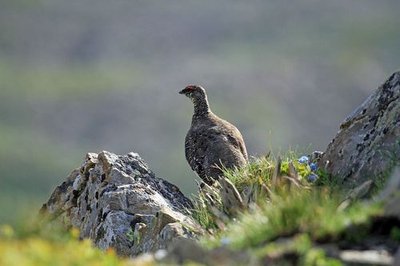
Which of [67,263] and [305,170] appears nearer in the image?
[67,263]

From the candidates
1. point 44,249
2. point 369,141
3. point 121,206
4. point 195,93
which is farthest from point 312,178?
point 195,93

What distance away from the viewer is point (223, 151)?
23703 millimetres

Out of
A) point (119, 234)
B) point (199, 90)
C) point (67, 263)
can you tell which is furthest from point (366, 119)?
point (199, 90)

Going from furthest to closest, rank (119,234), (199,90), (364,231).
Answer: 1. (199,90)
2. (119,234)
3. (364,231)

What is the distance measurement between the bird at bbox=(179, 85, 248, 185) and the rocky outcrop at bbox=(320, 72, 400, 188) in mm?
7342

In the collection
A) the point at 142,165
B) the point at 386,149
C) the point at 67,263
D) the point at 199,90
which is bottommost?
the point at 67,263

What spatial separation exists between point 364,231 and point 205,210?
658cm

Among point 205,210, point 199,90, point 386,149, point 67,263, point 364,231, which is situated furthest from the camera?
point 199,90

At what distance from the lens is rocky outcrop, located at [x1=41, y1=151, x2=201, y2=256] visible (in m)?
15.1

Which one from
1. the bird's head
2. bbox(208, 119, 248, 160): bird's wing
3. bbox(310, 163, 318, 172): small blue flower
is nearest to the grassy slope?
bbox(310, 163, 318, 172): small blue flower

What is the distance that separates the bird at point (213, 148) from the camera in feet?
76.7

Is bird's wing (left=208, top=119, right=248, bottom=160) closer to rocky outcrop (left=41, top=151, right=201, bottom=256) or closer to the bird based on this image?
the bird

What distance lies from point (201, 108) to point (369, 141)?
12.0 metres

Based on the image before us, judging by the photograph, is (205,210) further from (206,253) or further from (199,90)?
(199,90)
